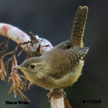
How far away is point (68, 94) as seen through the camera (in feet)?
7.06

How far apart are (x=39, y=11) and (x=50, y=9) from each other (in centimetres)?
9

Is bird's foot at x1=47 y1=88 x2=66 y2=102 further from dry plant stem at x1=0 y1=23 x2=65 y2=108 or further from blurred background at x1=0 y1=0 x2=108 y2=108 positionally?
blurred background at x1=0 y1=0 x2=108 y2=108

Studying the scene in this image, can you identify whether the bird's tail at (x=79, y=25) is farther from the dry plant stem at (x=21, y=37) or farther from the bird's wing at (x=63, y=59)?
the dry plant stem at (x=21, y=37)

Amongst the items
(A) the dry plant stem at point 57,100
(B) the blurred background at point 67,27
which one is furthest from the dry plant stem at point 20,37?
(B) the blurred background at point 67,27

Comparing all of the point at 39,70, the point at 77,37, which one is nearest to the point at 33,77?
the point at 39,70

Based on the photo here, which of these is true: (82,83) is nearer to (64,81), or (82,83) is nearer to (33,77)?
(64,81)

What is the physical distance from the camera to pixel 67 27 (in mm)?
2338

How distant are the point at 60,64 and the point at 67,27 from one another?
899 mm

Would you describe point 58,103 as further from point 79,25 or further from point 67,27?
point 67,27

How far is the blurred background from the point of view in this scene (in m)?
2.26

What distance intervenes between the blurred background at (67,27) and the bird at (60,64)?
630 mm

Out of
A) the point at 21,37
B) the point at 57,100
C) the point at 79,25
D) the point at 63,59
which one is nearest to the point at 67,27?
the point at 79,25

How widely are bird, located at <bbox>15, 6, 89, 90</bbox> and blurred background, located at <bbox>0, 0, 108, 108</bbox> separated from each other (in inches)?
24.8

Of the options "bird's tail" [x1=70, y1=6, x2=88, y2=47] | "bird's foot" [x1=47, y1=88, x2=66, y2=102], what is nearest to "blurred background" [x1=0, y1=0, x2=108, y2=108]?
"bird's tail" [x1=70, y1=6, x2=88, y2=47]
